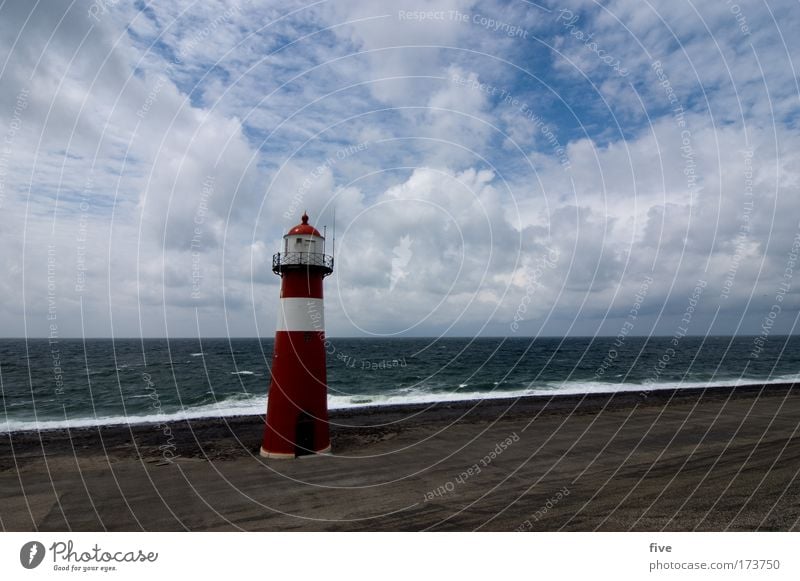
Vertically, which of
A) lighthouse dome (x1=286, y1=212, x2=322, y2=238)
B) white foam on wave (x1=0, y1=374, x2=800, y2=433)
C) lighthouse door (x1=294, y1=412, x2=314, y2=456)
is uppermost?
lighthouse dome (x1=286, y1=212, x2=322, y2=238)

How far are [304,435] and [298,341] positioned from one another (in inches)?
130

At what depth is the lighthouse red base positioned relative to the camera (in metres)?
15.6

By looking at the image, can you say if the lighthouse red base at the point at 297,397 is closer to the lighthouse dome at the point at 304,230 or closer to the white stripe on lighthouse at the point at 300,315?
the white stripe on lighthouse at the point at 300,315

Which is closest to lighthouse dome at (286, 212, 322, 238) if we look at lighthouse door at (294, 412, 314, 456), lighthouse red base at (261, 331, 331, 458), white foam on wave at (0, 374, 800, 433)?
lighthouse red base at (261, 331, 331, 458)

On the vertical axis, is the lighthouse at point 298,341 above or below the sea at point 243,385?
above

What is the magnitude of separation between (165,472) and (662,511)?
1400 centimetres

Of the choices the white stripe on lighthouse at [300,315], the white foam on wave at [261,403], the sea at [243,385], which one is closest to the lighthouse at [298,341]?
the white stripe on lighthouse at [300,315]

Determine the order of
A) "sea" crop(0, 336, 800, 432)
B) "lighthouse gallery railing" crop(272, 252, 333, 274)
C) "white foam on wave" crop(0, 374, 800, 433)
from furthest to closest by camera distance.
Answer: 1. "sea" crop(0, 336, 800, 432)
2. "white foam on wave" crop(0, 374, 800, 433)
3. "lighthouse gallery railing" crop(272, 252, 333, 274)

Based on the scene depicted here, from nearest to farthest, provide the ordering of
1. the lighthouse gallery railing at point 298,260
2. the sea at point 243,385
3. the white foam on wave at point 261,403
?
the lighthouse gallery railing at point 298,260, the white foam on wave at point 261,403, the sea at point 243,385

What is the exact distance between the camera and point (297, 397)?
1575 cm

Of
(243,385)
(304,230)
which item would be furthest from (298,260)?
(243,385)

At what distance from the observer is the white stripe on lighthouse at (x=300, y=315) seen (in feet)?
51.2

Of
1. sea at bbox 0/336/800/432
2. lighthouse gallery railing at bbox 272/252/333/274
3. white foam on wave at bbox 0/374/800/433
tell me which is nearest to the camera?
lighthouse gallery railing at bbox 272/252/333/274

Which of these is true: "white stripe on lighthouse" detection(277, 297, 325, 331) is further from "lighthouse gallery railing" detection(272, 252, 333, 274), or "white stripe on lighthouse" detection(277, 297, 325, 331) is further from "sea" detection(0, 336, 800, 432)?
"sea" detection(0, 336, 800, 432)
